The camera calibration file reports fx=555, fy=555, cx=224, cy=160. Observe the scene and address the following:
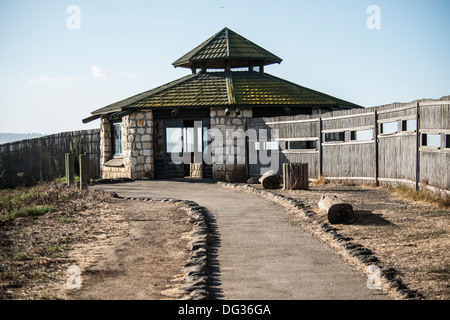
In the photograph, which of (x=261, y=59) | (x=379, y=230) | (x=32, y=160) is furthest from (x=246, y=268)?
(x=32, y=160)

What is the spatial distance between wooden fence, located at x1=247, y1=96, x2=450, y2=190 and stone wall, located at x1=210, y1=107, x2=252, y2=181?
430 millimetres

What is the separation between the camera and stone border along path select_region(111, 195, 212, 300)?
6.53 meters

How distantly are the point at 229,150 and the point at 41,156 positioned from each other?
1143cm

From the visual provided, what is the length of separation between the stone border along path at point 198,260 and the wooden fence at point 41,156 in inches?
663

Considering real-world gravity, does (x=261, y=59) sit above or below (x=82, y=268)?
above

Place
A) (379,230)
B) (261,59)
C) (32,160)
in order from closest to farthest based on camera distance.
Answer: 1. (379,230)
2. (261,59)
3. (32,160)

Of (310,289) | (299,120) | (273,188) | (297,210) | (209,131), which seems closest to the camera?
(310,289)

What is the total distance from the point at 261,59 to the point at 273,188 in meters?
9.73

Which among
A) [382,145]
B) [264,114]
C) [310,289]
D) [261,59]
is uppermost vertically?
[261,59]

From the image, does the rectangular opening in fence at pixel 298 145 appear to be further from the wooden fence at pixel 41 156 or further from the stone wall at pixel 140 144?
the wooden fence at pixel 41 156

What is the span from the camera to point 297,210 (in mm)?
12570

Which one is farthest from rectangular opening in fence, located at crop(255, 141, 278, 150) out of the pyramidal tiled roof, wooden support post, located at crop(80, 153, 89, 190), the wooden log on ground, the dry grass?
wooden support post, located at crop(80, 153, 89, 190)

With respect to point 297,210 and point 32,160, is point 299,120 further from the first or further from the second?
point 32,160

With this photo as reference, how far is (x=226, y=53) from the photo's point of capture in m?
25.8
